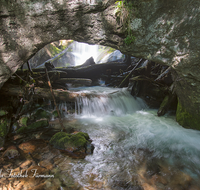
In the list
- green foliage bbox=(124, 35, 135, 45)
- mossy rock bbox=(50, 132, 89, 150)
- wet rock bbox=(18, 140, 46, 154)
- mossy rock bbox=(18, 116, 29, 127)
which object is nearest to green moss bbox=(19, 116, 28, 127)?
mossy rock bbox=(18, 116, 29, 127)

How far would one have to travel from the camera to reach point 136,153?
3.95 metres

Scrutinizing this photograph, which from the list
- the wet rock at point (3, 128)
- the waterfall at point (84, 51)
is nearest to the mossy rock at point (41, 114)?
the wet rock at point (3, 128)

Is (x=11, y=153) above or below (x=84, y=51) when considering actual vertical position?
below

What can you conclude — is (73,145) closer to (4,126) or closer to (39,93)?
(4,126)

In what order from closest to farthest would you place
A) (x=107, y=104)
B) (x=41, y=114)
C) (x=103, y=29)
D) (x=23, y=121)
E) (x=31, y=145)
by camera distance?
(x=103, y=29) → (x=31, y=145) → (x=23, y=121) → (x=41, y=114) → (x=107, y=104)

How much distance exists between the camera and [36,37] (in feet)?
11.8

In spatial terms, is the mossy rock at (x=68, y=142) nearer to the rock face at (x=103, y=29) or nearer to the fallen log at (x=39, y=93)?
the rock face at (x=103, y=29)

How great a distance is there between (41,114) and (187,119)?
677cm

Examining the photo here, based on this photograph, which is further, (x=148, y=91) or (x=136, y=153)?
(x=148, y=91)

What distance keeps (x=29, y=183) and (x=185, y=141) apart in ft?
16.1

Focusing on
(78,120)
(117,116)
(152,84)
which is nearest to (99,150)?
(78,120)

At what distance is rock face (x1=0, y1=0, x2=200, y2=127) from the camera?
3.14 meters

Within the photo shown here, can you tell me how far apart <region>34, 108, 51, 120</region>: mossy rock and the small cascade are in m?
1.62

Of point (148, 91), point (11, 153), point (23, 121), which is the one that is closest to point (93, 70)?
point (148, 91)
